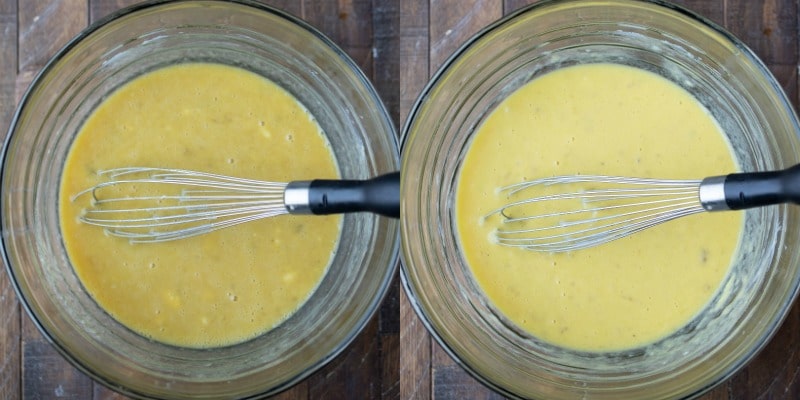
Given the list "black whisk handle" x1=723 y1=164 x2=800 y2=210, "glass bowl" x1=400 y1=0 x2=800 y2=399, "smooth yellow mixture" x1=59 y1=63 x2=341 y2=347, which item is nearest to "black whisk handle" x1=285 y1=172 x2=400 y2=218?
"glass bowl" x1=400 y1=0 x2=800 y2=399

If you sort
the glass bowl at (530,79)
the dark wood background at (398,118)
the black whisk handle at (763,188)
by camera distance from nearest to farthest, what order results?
the black whisk handle at (763,188)
the glass bowl at (530,79)
the dark wood background at (398,118)

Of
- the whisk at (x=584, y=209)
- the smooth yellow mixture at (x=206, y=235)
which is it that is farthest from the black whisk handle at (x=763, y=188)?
the smooth yellow mixture at (x=206, y=235)

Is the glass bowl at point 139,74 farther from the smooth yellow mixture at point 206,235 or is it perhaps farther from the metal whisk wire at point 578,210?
the metal whisk wire at point 578,210

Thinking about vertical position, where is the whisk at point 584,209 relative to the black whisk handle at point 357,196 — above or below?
above

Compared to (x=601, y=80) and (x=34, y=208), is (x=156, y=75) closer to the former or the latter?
(x=34, y=208)

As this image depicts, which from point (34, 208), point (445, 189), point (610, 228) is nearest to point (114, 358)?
point (34, 208)

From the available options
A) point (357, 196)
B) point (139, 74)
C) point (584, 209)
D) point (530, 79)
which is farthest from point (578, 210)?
point (139, 74)

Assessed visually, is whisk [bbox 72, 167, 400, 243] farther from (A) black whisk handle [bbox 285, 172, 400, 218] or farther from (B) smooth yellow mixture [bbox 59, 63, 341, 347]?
(A) black whisk handle [bbox 285, 172, 400, 218]
